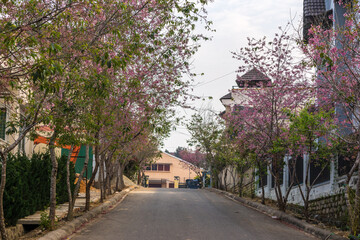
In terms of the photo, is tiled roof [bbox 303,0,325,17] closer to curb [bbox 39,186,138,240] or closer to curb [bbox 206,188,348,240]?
curb [bbox 206,188,348,240]

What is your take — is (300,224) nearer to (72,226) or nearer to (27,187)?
(72,226)

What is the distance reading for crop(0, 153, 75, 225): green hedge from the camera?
12523 millimetres

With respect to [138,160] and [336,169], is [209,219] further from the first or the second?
[138,160]

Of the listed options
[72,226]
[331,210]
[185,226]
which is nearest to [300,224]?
[331,210]

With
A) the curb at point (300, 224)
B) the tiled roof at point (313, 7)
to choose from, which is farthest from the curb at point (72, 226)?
the tiled roof at point (313, 7)

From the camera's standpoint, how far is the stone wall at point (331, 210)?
13539 mm

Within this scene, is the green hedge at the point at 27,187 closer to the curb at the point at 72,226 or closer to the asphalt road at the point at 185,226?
the curb at the point at 72,226

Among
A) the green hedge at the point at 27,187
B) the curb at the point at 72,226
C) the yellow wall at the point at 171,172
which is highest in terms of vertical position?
the yellow wall at the point at 171,172

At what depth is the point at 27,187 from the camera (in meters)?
14.2

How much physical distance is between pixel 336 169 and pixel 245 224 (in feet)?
11.9

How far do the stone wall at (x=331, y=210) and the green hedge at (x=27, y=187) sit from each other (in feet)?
27.9

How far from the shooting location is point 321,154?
15039 mm

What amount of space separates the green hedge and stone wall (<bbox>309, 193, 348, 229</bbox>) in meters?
8.50

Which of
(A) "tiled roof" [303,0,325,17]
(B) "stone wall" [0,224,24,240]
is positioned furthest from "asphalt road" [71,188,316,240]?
(A) "tiled roof" [303,0,325,17]
